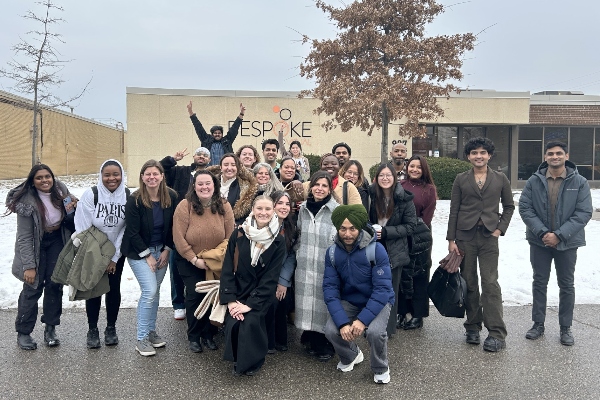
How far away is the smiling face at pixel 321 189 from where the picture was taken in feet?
14.5

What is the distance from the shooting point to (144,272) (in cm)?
456

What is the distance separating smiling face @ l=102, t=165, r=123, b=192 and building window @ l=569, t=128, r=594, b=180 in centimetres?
2246

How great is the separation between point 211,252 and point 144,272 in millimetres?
667

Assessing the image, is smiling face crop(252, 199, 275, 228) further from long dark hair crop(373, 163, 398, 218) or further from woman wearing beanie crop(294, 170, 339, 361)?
long dark hair crop(373, 163, 398, 218)

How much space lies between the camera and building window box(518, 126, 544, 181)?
21.7 m

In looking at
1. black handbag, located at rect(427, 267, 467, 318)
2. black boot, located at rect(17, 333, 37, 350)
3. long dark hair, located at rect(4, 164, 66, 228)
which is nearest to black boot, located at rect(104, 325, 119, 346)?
black boot, located at rect(17, 333, 37, 350)

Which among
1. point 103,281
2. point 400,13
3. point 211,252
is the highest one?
point 400,13

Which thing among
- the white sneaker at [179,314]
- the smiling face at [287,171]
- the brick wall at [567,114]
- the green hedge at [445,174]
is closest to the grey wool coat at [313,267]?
the smiling face at [287,171]

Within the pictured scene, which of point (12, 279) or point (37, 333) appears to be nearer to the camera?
point (37, 333)

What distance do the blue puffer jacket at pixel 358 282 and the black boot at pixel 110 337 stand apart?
Answer: 6.93 feet

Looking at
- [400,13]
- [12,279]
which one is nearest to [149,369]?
[12,279]

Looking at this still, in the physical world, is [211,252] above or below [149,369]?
above

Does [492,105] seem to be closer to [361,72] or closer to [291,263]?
[361,72]

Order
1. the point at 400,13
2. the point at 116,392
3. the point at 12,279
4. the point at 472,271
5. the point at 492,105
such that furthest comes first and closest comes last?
the point at 492,105
the point at 400,13
the point at 12,279
the point at 472,271
the point at 116,392
